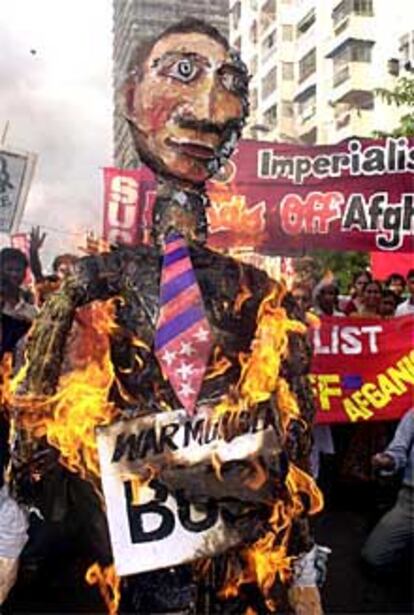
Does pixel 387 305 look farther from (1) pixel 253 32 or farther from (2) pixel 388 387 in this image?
(1) pixel 253 32

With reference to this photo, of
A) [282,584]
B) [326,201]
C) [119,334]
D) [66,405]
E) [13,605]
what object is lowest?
[13,605]

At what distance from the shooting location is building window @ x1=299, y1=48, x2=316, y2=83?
38.7m

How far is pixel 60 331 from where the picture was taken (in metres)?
3.24

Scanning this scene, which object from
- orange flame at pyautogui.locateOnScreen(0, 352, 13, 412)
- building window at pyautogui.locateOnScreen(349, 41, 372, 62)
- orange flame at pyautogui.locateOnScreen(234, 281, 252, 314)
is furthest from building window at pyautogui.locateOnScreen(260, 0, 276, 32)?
orange flame at pyautogui.locateOnScreen(234, 281, 252, 314)

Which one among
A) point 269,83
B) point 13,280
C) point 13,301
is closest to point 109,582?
point 13,301

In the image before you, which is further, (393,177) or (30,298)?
(393,177)

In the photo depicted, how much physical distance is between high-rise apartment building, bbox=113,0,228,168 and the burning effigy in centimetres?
9

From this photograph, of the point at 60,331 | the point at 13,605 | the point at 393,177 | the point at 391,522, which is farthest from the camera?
the point at 393,177

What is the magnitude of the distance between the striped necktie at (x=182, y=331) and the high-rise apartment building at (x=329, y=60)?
80.2 feet

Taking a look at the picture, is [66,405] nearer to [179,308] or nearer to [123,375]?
[123,375]

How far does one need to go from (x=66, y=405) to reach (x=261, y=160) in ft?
10.4

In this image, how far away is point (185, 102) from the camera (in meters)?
3.41

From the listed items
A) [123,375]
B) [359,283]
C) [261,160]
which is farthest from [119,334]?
[359,283]

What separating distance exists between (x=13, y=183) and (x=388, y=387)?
8.47 feet
